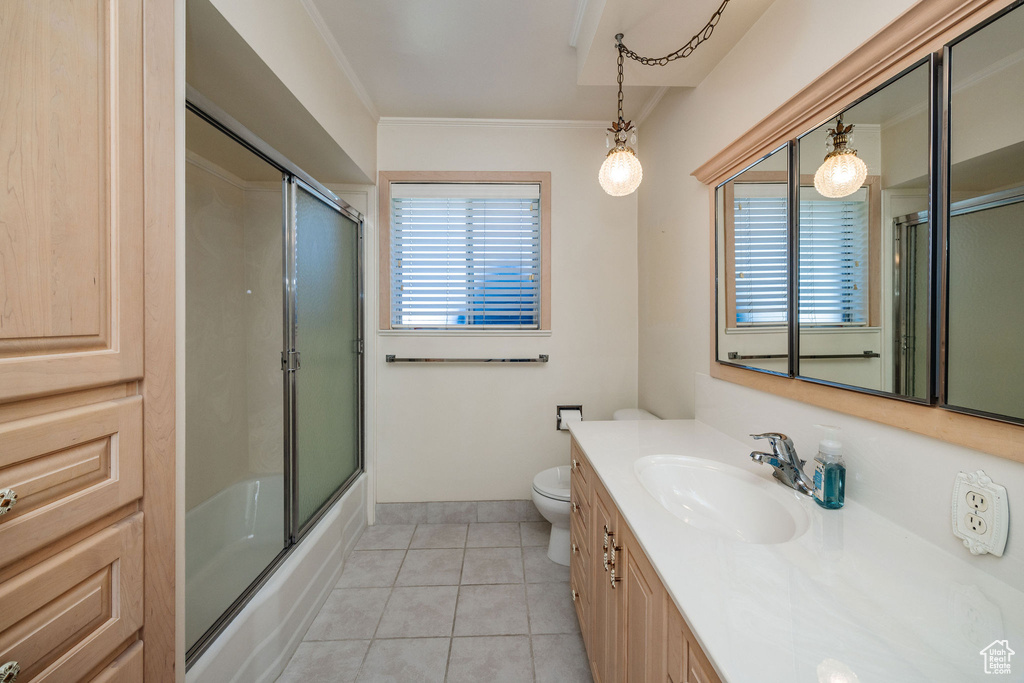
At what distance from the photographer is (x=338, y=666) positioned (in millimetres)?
1394

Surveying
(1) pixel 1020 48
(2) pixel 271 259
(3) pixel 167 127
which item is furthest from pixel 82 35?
(1) pixel 1020 48

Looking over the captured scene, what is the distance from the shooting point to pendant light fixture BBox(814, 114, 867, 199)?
3.04ft

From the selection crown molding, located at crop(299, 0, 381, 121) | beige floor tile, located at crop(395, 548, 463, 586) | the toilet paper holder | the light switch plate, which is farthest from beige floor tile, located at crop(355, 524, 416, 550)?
crown molding, located at crop(299, 0, 381, 121)

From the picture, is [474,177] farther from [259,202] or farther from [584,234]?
[259,202]

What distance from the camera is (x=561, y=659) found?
1426 mm

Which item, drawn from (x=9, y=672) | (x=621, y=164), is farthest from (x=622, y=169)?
(x=9, y=672)

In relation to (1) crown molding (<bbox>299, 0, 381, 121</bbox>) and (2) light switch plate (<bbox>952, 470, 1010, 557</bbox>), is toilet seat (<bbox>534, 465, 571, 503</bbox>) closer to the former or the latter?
(2) light switch plate (<bbox>952, 470, 1010, 557</bbox>)

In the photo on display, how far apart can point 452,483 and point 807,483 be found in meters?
1.93

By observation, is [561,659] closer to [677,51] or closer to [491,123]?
[677,51]

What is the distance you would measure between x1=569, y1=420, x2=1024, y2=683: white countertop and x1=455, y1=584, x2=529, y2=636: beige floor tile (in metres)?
1.07

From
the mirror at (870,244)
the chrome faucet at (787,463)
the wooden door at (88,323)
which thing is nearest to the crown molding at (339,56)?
the wooden door at (88,323)

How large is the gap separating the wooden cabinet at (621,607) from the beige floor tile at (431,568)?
69 centimetres

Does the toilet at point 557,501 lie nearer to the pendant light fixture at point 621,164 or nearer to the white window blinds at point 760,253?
A: the white window blinds at point 760,253

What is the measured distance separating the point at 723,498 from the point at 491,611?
3.78ft
